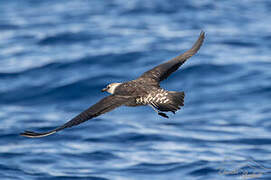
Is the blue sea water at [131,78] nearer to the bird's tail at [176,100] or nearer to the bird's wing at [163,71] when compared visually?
the bird's wing at [163,71]

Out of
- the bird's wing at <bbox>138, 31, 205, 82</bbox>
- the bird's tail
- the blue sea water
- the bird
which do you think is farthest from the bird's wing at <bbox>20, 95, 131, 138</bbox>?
the blue sea water

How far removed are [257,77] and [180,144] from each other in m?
3.29

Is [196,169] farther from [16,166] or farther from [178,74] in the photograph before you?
[178,74]

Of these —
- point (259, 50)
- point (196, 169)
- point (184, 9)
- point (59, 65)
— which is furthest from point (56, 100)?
point (184, 9)

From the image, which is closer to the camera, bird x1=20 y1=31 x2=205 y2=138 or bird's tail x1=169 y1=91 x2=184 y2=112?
bird x1=20 y1=31 x2=205 y2=138

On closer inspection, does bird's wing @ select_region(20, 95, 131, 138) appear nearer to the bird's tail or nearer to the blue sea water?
the bird's tail

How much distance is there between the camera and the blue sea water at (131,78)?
9391mm

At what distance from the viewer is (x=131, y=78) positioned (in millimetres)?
12547

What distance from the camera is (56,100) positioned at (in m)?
12.1

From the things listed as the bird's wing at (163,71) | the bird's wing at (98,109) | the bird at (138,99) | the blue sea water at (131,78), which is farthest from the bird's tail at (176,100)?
the blue sea water at (131,78)

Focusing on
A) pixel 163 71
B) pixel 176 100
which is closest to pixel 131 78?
pixel 163 71

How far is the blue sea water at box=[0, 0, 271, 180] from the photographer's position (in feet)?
30.8

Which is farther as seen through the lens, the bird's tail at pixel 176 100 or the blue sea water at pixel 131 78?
the blue sea water at pixel 131 78

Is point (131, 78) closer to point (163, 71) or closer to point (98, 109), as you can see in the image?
point (163, 71)
